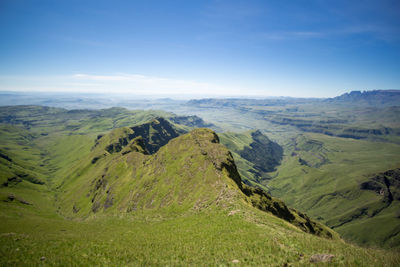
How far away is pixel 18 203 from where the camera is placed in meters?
183

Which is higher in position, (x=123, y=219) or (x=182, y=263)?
(x=182, y=263)

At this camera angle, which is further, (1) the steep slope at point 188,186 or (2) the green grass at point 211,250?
(1) the steep slope at point 188,186

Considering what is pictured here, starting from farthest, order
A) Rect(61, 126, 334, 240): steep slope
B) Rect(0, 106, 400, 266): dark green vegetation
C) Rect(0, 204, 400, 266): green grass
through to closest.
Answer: Rect(61, 126, 334, 240): steep slope, Rect(0, 106, 400, 266): dark green vegetation, Rect(0, 204, 400, 266): green grass

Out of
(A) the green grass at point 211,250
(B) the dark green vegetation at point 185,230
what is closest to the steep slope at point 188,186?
(B) the dark green vegetation at point 185,230

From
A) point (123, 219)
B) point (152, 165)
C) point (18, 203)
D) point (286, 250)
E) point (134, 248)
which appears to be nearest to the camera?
point (286, 250)

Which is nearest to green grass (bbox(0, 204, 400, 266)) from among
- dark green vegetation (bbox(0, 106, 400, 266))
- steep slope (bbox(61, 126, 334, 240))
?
dark green vegetation (bbox(0, 106, 400, 266))

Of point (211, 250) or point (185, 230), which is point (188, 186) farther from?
point (211, 250)

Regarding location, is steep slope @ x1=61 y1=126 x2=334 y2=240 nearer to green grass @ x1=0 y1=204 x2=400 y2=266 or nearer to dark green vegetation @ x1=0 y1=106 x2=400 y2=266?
dark green vegetation @ x1=0 y1=106 x2=400 y2=266

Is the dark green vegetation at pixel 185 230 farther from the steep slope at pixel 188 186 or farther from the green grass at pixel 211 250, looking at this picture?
the steep slope at pixel 188 186

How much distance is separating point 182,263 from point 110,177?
154m

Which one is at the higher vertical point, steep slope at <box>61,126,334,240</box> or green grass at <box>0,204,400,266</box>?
green grass at <box>0,204,400,266</box>

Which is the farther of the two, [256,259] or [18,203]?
[18,203]

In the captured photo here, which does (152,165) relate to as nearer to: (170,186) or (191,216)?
(170,186)

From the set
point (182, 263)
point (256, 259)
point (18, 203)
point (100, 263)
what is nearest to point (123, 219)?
point (100, 263)
